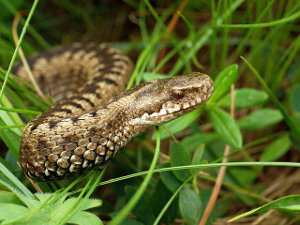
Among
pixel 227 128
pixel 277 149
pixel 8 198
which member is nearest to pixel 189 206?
pixel 227 128

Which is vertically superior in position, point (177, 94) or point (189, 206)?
point (177, 94)

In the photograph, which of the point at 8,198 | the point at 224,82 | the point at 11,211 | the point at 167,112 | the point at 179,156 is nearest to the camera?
the point at 11,211

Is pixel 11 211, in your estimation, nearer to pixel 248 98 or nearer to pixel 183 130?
pixel 248 98

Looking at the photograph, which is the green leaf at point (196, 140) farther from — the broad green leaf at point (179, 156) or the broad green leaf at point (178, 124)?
the broad green leaf at point (179, 156)

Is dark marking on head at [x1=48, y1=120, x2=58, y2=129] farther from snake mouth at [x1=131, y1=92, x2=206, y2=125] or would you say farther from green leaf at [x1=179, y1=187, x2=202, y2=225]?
green leaf at [x1=179, y1=187, x2=202, y2=225]

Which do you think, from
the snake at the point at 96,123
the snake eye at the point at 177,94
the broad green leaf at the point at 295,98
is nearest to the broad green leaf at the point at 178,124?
the snake at the point at 96,123

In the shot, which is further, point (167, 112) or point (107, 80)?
point (107, 80)
